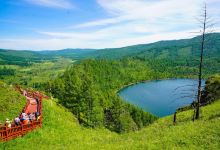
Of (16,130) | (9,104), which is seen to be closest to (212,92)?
(9,104)

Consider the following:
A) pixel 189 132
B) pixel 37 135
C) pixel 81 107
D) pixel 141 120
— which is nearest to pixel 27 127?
pixel 37 135

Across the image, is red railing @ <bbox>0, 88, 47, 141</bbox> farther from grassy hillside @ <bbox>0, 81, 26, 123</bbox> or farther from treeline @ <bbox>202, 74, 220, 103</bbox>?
treeline @ <bbox>202, 74, 220, 103</bbox>

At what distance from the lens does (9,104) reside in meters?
42.3

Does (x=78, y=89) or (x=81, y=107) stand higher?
(x=78, y=89)

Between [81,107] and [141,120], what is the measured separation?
6672cm

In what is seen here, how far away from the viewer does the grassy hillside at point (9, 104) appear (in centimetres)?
3828

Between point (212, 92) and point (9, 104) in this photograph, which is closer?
point (9, 104)

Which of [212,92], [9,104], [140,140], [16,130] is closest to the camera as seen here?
[140,140]

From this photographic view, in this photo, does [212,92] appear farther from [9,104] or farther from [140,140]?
[9,104]

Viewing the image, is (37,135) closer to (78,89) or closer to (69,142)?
(69,142)

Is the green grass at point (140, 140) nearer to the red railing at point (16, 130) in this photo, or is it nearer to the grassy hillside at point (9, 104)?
the red railing at point (16, 130)

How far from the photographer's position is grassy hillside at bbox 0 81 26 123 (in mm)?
38281

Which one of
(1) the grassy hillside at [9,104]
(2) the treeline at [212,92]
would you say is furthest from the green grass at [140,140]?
(2) the treeline at [212,92]

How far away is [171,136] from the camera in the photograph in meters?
26.0
